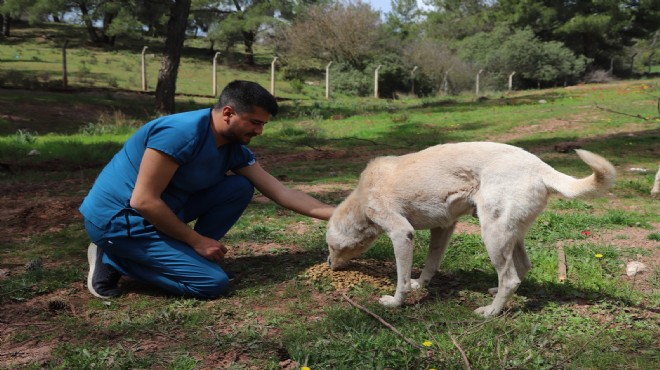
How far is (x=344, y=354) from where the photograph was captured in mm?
3082

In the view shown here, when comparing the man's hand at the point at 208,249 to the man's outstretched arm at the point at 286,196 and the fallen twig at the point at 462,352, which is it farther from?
the fallen twig at the point at 462,352

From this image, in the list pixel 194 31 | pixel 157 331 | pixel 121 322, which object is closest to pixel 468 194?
pixel 157 331

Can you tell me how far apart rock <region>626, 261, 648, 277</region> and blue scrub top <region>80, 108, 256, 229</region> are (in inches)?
132

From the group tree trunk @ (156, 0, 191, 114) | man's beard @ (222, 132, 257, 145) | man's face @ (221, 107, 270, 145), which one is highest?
tree trunk @ (156, 0, 191, 114)

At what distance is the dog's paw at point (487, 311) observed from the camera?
145 inches

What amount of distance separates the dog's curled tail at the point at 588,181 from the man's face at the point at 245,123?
1.99 meters

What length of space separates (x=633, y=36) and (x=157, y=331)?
47373mm

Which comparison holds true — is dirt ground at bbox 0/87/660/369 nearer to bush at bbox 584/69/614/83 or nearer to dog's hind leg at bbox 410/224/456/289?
dog's hind leg at bbox 410/224/456/289

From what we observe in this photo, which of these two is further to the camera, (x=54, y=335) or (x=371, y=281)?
(x=371, y=281)

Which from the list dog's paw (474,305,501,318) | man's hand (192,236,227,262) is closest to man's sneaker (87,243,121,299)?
man's hand (192,236,227,262)

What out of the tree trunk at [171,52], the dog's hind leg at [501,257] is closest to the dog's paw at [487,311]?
the dog's hind leg at [501,257]

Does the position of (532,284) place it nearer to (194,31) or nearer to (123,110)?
(123,110)

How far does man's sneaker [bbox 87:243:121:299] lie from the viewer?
4.09 meters

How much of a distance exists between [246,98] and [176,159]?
65 cm
